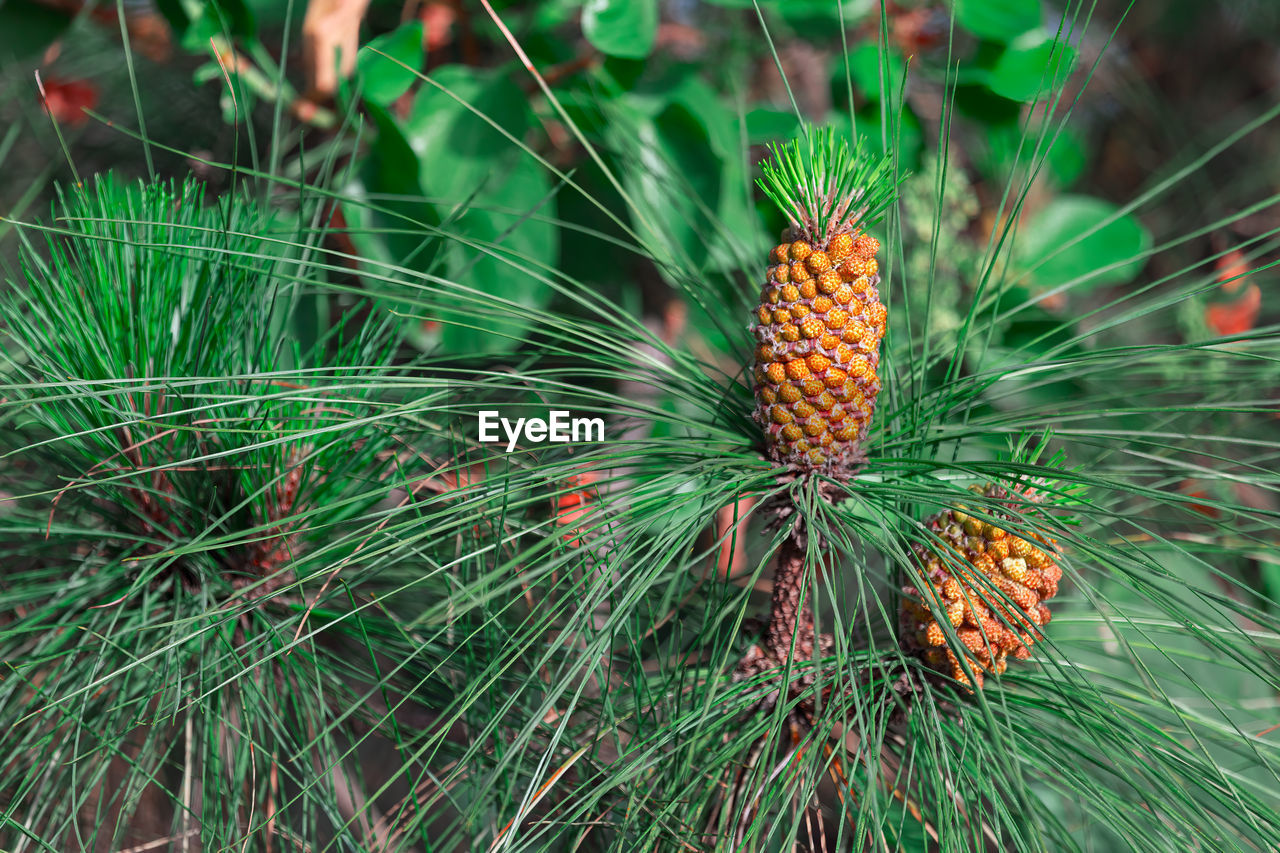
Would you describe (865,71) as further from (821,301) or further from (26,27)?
(26,27)

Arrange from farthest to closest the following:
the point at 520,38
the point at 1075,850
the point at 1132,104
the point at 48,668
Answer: the point at 1132,104, the point at 520,38, the point at 48,668, the point at 1075,850

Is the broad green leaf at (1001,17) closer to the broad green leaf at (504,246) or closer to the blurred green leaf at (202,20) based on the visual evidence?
the broad green leaf at (504,246)

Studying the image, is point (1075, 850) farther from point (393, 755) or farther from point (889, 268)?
point (393, 755)

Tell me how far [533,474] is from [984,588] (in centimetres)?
11

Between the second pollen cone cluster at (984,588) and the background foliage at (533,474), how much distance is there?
1cm

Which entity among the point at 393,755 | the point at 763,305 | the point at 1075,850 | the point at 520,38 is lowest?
the point at 393,755

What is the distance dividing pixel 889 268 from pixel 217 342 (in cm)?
18

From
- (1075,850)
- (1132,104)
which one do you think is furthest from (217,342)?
(1132,104)

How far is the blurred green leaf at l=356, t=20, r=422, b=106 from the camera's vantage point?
35cm

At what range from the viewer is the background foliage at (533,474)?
20 cm

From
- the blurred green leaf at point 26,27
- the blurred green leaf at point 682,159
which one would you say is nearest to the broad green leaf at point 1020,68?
the blurred green leaf at point 682,159

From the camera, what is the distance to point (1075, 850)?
0.60 feet

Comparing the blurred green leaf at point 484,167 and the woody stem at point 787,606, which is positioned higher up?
the blurred green leaf at point 484,167

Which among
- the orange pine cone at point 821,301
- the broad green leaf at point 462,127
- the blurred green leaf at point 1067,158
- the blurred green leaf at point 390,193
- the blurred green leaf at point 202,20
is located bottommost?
the orange pine cone at point 821,301
